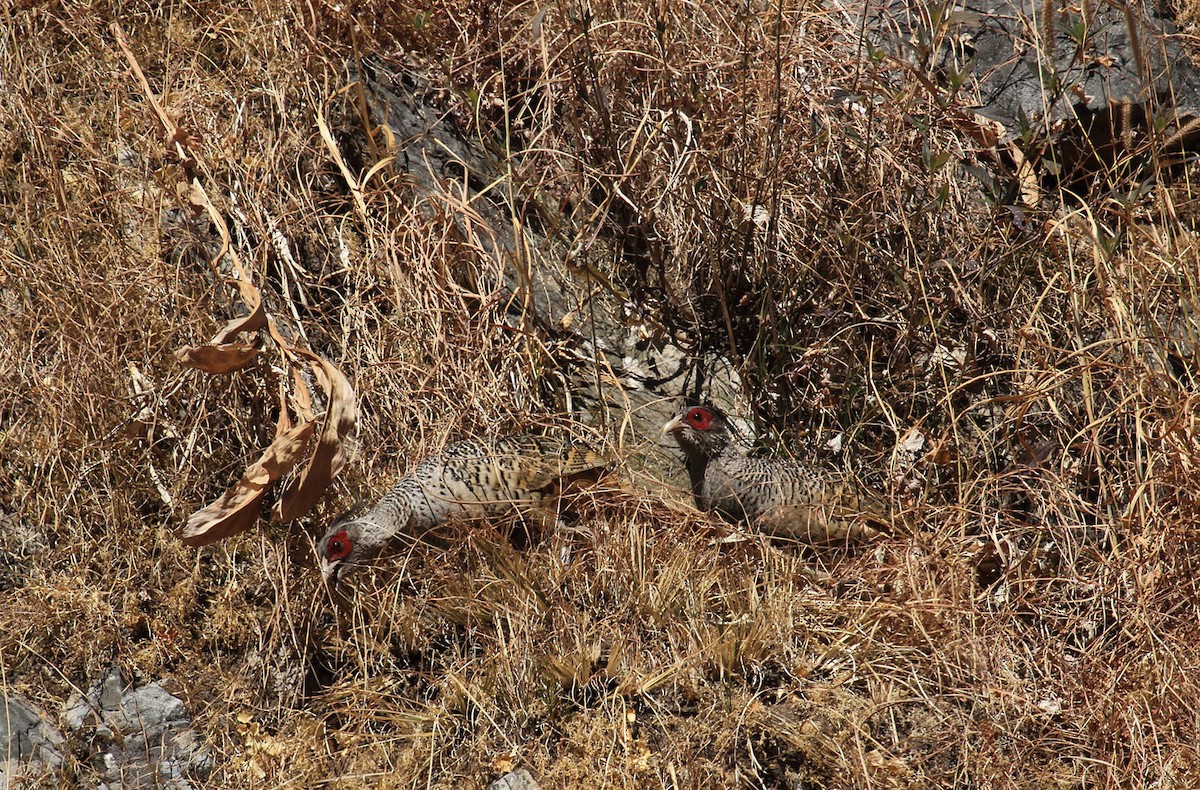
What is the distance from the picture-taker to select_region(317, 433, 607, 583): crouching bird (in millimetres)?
4180

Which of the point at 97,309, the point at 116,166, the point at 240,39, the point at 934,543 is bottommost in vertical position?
the point at 934,543

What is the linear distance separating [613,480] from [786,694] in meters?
1.11

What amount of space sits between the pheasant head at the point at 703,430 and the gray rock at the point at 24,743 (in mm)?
2612

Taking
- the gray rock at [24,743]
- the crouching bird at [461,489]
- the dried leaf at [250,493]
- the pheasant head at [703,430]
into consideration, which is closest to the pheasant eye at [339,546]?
the crouching bird at [461,489]

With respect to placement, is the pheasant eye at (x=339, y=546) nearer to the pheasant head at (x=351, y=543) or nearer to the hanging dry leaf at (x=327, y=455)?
the pheasant head at (x=351, y=543)

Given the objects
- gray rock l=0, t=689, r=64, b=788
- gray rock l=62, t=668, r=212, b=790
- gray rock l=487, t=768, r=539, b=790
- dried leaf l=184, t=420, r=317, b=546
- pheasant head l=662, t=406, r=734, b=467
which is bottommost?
gray rock l=487, t=768, r=539, b=790

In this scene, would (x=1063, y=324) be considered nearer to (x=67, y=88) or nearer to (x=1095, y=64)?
(x=1095, y=64)

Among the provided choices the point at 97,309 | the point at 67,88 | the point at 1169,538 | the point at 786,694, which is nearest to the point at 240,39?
the point at 67,88

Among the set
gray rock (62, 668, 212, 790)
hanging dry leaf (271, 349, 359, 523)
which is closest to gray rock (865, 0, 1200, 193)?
hanging dry leaf (271, 349, 359, 523)

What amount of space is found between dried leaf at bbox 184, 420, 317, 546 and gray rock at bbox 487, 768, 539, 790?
1.36m

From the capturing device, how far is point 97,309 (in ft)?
15.2

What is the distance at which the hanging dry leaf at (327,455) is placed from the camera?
13.3 ft

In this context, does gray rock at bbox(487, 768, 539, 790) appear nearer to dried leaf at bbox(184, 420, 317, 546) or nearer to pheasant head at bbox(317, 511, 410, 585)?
pheasant head at bbox(317, 511, 410, 585)

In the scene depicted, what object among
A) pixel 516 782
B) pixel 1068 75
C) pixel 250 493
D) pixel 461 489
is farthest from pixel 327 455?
pixel 1068 75
